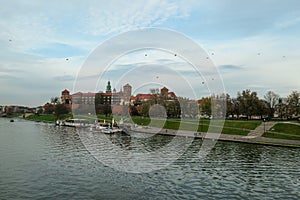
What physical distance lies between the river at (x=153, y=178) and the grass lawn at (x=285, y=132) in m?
17.0

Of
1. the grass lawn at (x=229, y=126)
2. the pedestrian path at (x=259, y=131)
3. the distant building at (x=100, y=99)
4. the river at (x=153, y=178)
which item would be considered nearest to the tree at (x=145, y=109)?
the distant building at (x=100, y=99)

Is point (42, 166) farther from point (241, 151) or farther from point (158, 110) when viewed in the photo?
point (158, 110)

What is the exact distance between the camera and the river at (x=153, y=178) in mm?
19328

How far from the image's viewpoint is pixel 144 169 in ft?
87.6

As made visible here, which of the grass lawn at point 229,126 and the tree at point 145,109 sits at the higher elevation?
the tree at point 145,109

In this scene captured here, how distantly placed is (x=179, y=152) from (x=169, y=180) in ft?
48.7

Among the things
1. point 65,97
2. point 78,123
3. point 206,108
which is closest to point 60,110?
point 78,123

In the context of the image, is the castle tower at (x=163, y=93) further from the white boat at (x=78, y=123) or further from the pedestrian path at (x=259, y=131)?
the pedestrian path at (x=259, y=131)

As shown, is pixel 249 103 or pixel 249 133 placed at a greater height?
pixel 249 103

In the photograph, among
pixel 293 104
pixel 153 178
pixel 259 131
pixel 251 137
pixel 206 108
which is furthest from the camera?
pixel 206 108

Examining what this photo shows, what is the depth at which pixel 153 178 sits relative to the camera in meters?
23.4

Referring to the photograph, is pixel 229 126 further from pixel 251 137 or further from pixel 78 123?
pixel 78 123

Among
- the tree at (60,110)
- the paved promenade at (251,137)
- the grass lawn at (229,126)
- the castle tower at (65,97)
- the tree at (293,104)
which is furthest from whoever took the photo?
the castle tower at (65,97)

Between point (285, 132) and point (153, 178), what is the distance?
37.4 m
